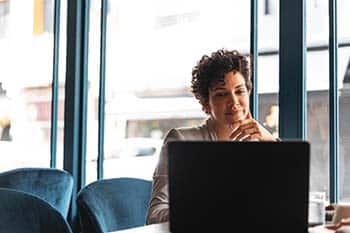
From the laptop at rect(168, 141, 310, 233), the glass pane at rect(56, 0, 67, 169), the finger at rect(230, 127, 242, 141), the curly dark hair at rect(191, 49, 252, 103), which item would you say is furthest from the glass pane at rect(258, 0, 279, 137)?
the laptop at rect(168, 141, 310, 233)

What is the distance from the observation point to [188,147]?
102 cm

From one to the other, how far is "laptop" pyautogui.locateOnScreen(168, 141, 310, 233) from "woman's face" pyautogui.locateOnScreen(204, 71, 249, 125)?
1201mm

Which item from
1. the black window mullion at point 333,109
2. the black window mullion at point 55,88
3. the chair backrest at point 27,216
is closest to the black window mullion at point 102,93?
the black window mullion at point 55,88

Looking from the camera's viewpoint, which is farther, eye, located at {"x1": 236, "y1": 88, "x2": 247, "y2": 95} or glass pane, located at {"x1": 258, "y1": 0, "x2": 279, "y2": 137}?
glass pane, located at {"x1": 258, "y1": 0, "x2": 279, "y2": 137}

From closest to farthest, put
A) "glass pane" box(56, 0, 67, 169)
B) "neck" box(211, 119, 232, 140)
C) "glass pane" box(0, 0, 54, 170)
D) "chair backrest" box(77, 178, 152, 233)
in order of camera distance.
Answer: "chair backrest" box(77, 178, 152, 233) → "neck" box(211, 119, 232, 140) → "glass pane" box(56, 0, 67, 169) → "glass pane" box(0, 0, 54, 170)

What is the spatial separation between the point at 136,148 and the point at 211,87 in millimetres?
1319

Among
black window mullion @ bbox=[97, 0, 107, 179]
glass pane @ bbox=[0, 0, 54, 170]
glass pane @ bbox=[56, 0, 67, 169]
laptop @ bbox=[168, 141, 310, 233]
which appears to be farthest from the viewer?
glass pane @ bbox=[0, 0, 54, 170]

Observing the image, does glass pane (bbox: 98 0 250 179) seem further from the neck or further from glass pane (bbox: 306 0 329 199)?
the neck

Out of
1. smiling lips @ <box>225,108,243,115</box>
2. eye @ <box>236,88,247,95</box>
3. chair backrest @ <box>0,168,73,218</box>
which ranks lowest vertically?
chair backrest @ <box>0,168,73,218</box>

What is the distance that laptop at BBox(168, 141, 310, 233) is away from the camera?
1.00 meters

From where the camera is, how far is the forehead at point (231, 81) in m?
2.26

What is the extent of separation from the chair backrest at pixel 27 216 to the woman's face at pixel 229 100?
797 millimetres

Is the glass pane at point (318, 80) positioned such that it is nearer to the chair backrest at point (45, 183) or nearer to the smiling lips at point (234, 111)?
the smiling lips at point (234, 111)

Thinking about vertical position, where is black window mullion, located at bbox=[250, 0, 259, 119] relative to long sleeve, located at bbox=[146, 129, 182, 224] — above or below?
above
